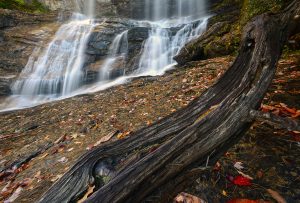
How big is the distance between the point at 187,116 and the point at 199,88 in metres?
3.79

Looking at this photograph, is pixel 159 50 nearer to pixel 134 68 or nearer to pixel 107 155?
pixel 134 68

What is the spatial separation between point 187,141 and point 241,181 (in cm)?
81

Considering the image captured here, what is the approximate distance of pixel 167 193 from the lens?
183cm

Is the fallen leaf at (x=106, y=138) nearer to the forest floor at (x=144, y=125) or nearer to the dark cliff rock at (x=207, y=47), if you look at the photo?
the forest floor at (x=144, y=125)

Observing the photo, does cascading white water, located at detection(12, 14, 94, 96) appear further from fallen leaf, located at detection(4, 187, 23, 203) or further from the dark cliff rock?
fallen leaf, located at detection(4, 187, 23, 203)

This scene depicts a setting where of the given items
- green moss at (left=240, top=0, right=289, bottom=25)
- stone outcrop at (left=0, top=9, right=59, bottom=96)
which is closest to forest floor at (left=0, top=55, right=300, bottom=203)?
green moss at (left=240, top=0, right=289, bottom=25)

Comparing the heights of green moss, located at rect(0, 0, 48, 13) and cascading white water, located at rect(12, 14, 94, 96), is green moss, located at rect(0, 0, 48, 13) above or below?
above

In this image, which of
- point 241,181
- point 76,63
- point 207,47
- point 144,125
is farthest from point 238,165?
point 76,63

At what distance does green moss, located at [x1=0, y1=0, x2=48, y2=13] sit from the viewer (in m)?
19.7

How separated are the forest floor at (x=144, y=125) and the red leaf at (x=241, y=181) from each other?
0.09 ft

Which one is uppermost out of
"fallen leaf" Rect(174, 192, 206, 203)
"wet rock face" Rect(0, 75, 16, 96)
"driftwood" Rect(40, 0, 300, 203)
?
"driftwood" Rect(40, 0, 300, 203)

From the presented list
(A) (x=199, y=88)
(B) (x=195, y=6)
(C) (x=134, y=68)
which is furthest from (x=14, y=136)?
(B) (x=195, y=6)

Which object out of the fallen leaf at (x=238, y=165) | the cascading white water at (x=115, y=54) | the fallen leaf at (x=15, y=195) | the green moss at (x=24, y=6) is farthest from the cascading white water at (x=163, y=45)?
the green moss at (x=24, y=6)

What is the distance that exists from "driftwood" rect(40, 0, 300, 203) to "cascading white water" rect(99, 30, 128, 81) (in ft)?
35.5
